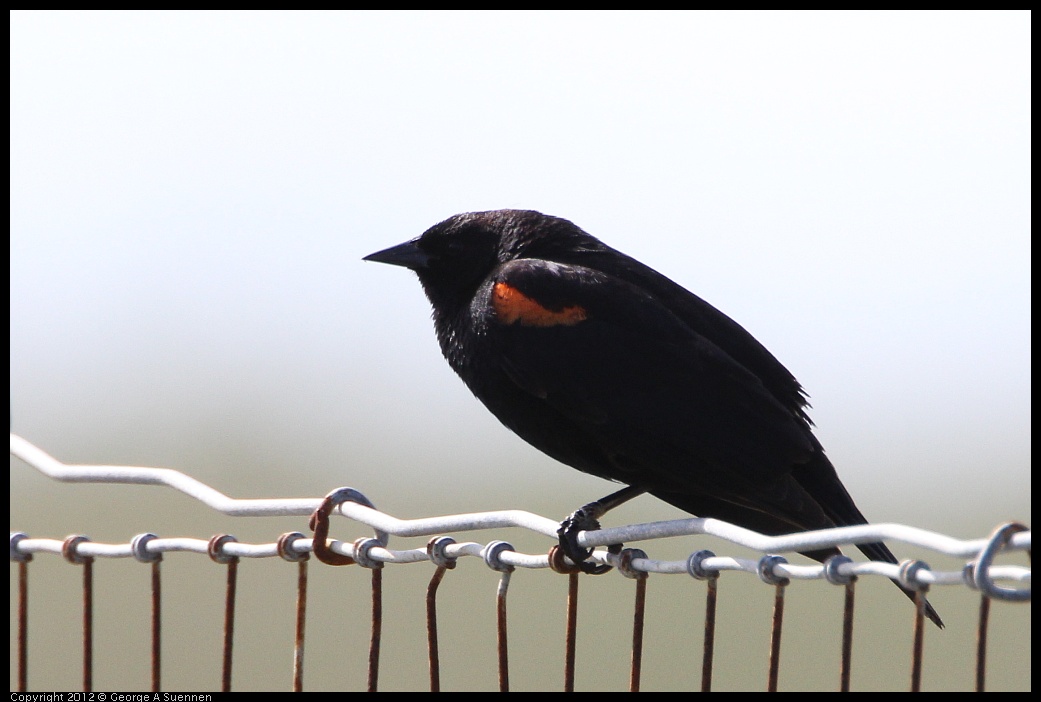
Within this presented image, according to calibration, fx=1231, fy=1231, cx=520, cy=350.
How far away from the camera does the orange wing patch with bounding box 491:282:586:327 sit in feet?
11.3

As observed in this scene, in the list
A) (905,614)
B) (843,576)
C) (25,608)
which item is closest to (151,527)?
(905,614)

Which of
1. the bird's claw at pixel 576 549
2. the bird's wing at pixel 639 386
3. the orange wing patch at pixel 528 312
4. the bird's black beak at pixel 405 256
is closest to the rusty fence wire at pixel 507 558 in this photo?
the bird's claw at pixel 576 549

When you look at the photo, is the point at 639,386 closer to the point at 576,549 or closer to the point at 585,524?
the point at 585,524

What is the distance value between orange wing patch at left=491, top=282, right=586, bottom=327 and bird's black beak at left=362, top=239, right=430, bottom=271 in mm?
592

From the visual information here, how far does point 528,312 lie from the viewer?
11.4ft

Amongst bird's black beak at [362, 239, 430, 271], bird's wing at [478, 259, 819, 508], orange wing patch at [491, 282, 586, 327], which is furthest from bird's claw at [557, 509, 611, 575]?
bird's black beak at [362, 239, 430, 271]

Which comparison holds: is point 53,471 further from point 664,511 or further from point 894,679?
point 664,511

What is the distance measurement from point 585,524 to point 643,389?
17.7 inches

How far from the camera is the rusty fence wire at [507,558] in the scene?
153cm

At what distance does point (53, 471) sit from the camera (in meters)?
2.55

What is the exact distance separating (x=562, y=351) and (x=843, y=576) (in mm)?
1745

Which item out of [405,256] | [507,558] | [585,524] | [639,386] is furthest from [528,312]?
[507,558]

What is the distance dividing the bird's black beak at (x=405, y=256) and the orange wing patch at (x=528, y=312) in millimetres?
592

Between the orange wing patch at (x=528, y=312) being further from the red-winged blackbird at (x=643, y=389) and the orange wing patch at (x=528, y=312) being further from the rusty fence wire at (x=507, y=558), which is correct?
the rusty fence wire at (x=507, y=558)
